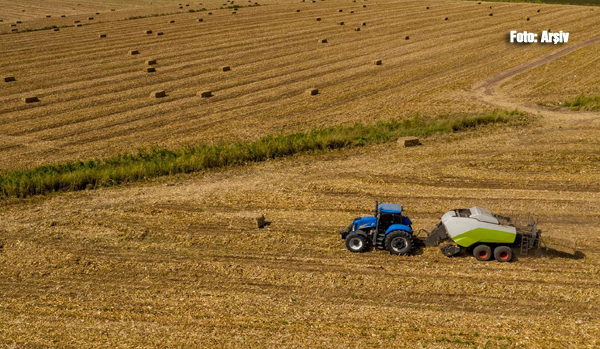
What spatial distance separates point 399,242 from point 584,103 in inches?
783

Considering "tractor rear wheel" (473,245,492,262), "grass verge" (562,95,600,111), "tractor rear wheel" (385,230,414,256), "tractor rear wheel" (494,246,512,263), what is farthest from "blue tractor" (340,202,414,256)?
"grass verge" (562,95,600,111)

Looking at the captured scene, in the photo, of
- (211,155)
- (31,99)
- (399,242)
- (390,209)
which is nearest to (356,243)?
(399,242)

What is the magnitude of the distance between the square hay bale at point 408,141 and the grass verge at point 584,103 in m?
10.0

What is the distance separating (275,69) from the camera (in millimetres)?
38750

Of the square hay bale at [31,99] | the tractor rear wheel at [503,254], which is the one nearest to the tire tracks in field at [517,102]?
the tractor rear wheel at [503,254]

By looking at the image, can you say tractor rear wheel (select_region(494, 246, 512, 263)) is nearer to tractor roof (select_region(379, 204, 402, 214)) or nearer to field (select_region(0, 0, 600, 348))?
field (select_region(0, 0, 600, 348))

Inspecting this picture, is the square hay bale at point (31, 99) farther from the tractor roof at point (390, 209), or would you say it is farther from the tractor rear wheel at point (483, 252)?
the tractor rear wheel at point (483, 252)

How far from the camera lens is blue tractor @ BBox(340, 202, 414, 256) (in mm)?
14891

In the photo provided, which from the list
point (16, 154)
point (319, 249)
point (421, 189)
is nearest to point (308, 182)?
point (421, 189)

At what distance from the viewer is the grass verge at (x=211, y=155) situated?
20656 millimetres

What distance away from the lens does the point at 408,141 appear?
2470 centimetres

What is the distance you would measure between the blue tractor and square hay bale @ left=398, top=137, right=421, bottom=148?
31.1ft

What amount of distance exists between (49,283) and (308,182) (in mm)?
9356

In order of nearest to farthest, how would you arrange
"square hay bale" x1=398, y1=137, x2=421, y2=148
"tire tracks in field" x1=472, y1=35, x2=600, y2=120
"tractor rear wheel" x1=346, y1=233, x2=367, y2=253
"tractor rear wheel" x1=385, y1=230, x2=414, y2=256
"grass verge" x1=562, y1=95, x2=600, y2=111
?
1. "tractor rear wheel" x1=385, y1=230, x2=414, y2=256
2. "tractor rear wheel" x1=346, y1=233, x2=367, y2=253
3. "square hay bale" x1=398, y1=137, x2=421, y2=148
4. "tire tracks in field" x1=472, y1=35, x2=600, y2=120
5. "grass verge" x1=562, y1=95, x2=600, y2=111
